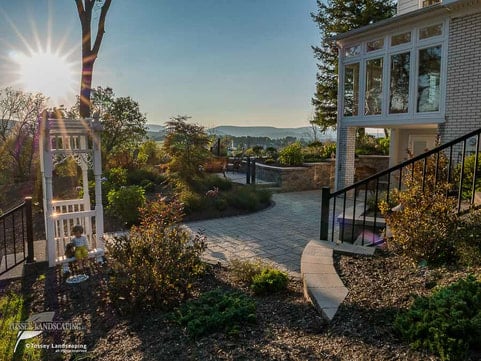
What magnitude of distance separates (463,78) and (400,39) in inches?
72.4

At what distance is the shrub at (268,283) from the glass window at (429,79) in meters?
6.82

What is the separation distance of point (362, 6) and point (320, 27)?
2.15 meters

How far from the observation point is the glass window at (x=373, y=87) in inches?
357

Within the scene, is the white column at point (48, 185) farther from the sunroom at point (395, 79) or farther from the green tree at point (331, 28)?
the green tree at point (331, 28)

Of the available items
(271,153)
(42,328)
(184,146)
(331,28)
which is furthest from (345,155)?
(331,28)

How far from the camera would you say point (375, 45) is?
8.96 metres

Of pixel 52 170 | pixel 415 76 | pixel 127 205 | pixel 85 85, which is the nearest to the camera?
pixel 52 170

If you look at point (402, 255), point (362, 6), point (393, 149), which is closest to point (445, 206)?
point (402, 255)

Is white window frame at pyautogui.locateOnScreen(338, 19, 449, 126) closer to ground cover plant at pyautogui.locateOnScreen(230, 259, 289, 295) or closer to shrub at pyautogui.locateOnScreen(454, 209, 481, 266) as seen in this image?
shrub at pyautogui.locateOnScreen(454, 209, 481, 266)

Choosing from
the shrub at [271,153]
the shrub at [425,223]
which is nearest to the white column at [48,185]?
the shrub at [425,223]

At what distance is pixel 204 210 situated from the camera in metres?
7.93

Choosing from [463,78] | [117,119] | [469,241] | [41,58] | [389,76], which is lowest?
[469,241]

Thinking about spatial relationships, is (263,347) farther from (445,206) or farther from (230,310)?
(445,206)

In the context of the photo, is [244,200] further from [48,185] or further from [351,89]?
[351,89]
